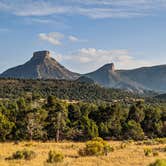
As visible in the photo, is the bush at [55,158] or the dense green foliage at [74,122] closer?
the bush at [55,158]

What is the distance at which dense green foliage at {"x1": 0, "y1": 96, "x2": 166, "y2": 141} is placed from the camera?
2327 inches

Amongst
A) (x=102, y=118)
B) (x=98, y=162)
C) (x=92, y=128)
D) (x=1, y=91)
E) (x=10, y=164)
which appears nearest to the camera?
(x=10, y=164)

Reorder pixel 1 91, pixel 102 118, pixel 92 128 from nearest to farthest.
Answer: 1. pixel 92 128
2. pixel 102 118
3. pixel 1 91

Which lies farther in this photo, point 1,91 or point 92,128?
point 1,91

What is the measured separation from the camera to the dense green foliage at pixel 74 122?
194ft

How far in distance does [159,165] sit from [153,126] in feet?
168

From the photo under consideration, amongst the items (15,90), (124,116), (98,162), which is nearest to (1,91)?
(15,90)

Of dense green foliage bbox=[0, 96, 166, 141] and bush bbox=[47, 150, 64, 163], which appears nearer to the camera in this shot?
bush bbox=[47, 150, 64, 163]

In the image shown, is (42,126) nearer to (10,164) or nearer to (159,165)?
(10,164)

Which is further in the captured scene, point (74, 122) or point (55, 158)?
point (74, 122)

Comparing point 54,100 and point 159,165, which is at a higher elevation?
point 54,100

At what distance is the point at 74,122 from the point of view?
65438mm

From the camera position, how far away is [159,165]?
69.9ft

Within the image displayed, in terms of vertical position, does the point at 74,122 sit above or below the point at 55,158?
above
